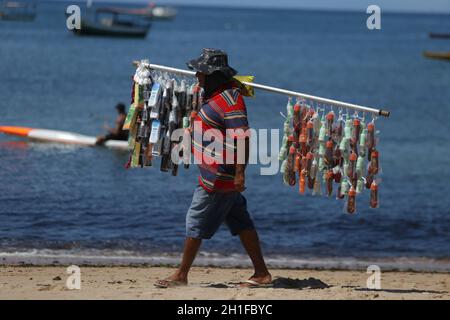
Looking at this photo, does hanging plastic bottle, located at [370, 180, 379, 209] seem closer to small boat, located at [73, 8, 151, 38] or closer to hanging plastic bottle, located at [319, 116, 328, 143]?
hanging plastic bottle, located at [319, 116, 328, 143]

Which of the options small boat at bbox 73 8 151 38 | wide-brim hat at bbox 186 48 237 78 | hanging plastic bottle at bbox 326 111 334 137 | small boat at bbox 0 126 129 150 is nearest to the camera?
wide-brim hat at bbox 186 48 237 78

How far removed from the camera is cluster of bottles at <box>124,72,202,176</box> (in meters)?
9.62

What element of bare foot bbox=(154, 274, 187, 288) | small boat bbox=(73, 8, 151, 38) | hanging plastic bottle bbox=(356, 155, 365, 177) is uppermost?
small boat bbox=(73, 8, 151, 38)

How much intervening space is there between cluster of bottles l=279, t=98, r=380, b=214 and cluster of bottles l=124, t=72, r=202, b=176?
94 centimetres

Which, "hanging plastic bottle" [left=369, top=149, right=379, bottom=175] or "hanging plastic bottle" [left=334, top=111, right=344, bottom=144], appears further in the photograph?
"hanging plastic bottle" [left=334, top=111, right=344, bottom=144]

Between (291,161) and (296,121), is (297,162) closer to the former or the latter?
(291,161)

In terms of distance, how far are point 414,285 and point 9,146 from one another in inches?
527

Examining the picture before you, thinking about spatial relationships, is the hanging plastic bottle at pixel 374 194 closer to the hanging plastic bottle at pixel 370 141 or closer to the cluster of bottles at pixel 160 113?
the hanging plastic bottle at pixel 370 141

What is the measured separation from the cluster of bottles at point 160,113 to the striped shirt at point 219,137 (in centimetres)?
79

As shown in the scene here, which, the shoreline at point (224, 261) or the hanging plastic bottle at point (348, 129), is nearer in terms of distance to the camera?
the hanging plastic bottle at point (348, 129)

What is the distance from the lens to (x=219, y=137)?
8.65m

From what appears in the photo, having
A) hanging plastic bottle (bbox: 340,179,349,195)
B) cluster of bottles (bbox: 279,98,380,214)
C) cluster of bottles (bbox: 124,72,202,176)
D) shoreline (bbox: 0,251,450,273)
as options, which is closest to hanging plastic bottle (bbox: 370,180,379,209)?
cluster of bottles (bbox: 279,98,380,214)

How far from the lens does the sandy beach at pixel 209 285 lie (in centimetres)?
855

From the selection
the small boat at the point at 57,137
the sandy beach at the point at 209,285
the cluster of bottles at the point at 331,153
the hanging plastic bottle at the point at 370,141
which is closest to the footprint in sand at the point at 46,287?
the sandy beach at the point at 209,285
